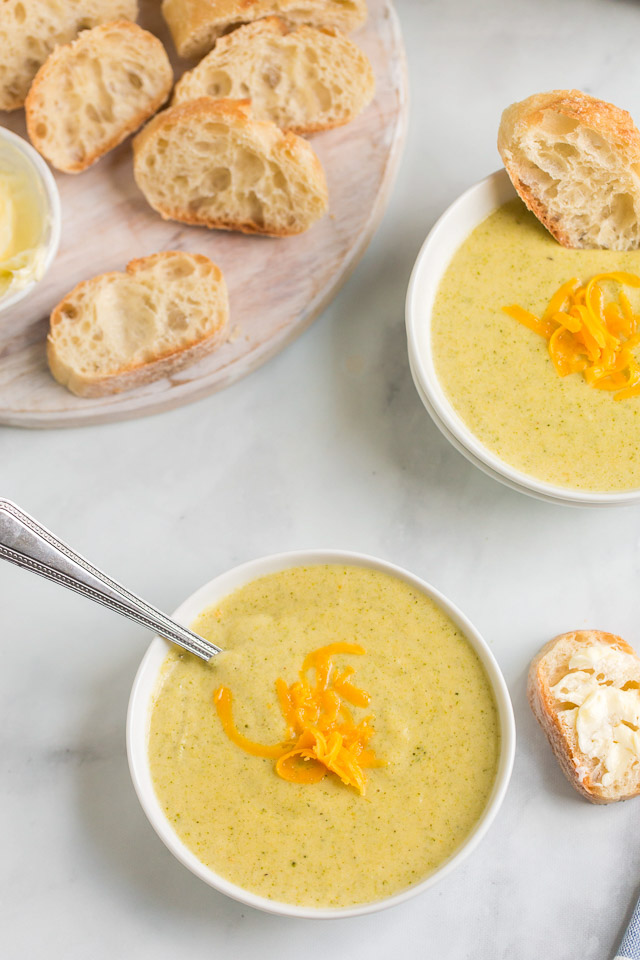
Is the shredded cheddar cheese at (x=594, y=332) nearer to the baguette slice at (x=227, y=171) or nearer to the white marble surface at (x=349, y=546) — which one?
the white marble surface at (x=349, y=546)

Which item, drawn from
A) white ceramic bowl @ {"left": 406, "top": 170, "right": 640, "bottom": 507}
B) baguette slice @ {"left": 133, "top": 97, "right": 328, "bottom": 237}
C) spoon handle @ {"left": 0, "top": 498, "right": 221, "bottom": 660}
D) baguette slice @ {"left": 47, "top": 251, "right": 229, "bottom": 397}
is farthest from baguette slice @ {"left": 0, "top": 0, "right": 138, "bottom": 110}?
spoon handle @ {"left": 0, "top": 498, "right": 221, "bottom": 660}

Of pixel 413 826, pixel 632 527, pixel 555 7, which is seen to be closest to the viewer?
pixel 413 826

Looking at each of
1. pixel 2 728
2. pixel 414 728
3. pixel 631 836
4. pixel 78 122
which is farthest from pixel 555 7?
pixel 2 728

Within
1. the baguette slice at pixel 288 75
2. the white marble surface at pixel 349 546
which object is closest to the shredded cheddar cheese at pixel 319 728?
the white marble surface at pixel 349 546

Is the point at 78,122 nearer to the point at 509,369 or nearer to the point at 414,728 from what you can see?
the point at 509,369

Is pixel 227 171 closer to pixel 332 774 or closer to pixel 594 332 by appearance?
pixel 594 332

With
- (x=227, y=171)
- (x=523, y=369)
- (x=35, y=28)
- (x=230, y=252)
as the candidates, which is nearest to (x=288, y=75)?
(x=227, y=171)

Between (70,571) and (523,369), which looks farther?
(523,369)
